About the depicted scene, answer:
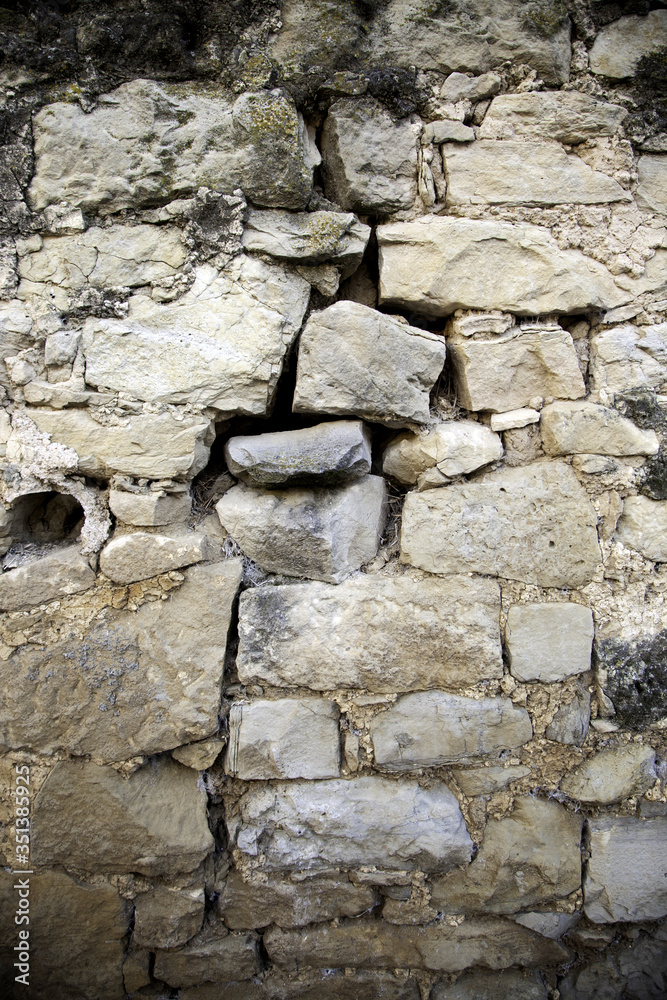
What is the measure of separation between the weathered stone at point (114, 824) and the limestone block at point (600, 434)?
1.72m

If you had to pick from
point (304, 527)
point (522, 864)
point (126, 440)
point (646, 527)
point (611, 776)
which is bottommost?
point (522, 864)

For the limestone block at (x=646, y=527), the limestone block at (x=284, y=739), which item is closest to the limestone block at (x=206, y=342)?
the limestone block at (x=284, y=739)

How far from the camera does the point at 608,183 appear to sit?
67.6 inches

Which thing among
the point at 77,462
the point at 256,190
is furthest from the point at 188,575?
the point at 256,190

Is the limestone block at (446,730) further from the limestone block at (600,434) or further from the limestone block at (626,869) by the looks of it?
the limestone block at (600,434)

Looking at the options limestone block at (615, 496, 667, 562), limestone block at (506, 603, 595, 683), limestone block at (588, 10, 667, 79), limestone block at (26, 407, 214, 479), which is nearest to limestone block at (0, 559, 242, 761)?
limestone block at (26, 407, 214, 479)

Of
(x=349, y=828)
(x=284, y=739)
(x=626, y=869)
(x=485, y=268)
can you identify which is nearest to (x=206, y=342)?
(x=485, y=268)

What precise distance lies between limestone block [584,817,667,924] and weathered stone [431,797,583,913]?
0.20ft

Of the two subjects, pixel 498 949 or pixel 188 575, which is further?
pixel 498 949

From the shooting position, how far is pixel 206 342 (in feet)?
5.31

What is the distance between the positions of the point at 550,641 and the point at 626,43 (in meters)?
1.98

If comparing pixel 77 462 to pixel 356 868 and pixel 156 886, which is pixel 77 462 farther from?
pixel 356 868

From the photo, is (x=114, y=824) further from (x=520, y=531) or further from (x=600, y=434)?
(x=600, y=434)

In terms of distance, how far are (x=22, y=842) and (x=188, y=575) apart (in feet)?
3.26
